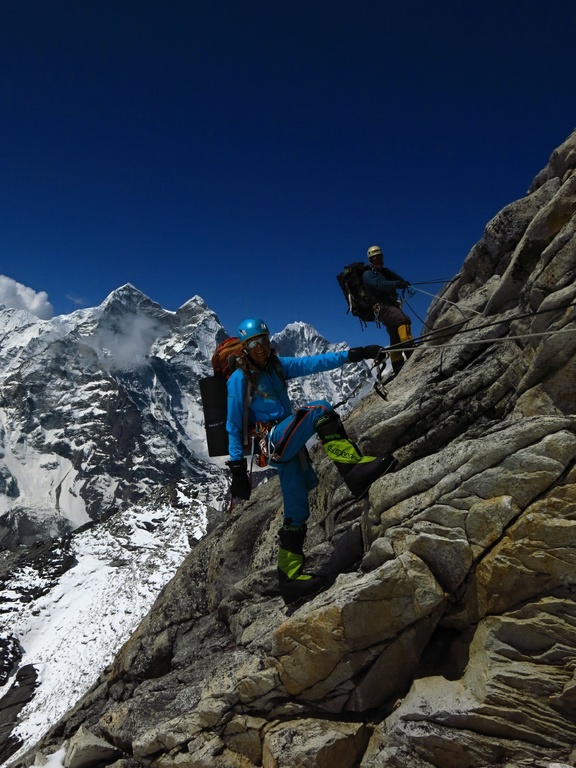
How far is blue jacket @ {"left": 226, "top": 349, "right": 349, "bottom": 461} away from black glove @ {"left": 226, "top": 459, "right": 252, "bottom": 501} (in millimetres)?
170

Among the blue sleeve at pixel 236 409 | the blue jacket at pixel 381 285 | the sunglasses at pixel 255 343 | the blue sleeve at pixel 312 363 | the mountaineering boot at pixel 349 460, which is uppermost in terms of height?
the blue jacket at pixel 381 285

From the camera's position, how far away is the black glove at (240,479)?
812cm

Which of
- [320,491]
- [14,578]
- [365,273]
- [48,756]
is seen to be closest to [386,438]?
[320,491]

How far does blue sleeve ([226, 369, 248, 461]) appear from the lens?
8.43 m

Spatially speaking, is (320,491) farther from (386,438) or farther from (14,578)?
(14,578)

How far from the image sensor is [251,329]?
340 inches

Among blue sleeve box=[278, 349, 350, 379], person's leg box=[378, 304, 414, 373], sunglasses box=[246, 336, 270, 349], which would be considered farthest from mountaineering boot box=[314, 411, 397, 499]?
person's leg box=[378, 304, 414, 373]

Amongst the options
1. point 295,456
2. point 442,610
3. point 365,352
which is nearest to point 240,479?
point 295,456

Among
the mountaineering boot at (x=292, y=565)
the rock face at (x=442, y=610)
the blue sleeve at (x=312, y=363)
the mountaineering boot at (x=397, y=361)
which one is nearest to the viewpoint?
the rock face at (x=442, y=610)

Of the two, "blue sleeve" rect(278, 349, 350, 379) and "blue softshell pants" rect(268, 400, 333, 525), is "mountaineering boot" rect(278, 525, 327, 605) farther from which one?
"blue sleeve" rect(278, 349, 350, 379)

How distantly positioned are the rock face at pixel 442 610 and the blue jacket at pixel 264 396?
2.03 metres

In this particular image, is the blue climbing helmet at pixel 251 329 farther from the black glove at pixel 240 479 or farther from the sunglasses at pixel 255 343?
the black glove at pixel 240 479

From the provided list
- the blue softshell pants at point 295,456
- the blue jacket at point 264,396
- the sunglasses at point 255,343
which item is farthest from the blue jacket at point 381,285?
the blue softshell pants at point 295,456

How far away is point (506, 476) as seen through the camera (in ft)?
20.2
